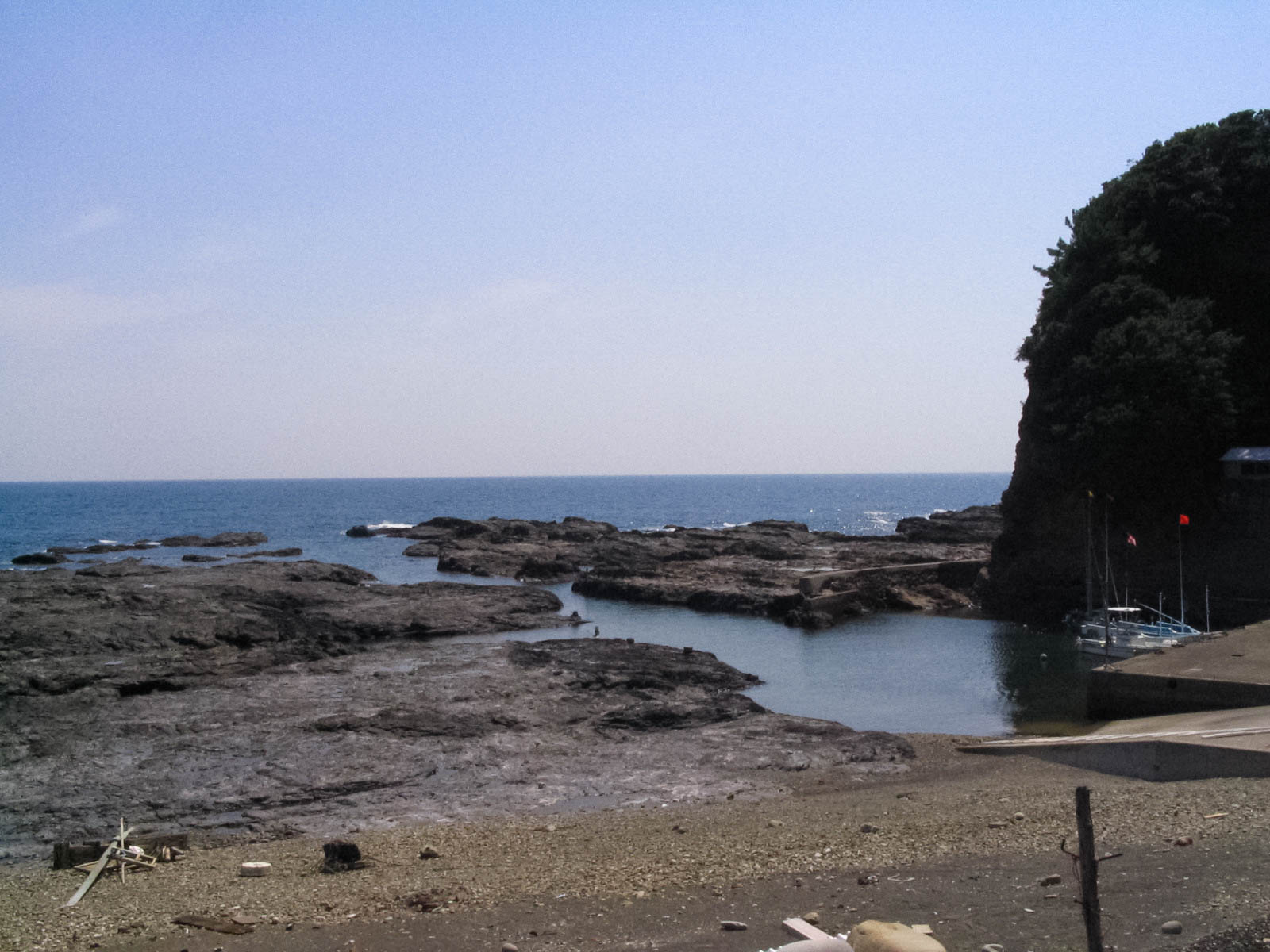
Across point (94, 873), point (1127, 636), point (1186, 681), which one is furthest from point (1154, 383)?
point (94, 873)

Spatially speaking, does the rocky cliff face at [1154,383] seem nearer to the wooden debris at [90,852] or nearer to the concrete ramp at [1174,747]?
the concrete ramp at [1174,747]

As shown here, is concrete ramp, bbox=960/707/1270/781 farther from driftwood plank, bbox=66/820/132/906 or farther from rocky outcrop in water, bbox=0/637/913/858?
driftwood plank, bbox=66/820/132/906

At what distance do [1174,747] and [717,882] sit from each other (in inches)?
392

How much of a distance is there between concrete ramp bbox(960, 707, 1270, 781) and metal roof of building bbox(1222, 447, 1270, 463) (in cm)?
2032

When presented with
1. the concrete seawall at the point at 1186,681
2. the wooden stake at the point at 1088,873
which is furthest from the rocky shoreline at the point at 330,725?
the wooden stake at the point at 1088,873

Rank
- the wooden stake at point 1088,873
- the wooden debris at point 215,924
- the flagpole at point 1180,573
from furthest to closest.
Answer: the flagpole at point 1180,573 < the wooden debris at point 215,924 < the wooden stake at point 1088,873

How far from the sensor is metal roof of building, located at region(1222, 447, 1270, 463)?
121 feet

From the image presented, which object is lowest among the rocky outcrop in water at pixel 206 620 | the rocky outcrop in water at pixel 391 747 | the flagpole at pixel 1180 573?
the rocky outcrop in water at pixel 391 747

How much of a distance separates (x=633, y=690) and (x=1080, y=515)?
26.3m

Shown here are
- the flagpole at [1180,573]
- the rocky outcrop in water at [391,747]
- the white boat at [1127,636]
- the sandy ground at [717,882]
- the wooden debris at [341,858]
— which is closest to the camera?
the sandy ground at [717,882]

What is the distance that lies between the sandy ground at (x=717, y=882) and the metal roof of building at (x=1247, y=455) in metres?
26.7

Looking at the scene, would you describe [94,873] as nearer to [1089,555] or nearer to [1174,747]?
[1174,747]

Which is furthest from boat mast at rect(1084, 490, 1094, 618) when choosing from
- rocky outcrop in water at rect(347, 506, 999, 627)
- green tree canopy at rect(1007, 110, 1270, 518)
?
rocky outcrop in water at rect(347, 506, 999, 627)

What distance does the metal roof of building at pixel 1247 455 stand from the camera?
121 feet
